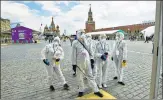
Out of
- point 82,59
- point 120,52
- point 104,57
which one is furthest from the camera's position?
point 120,52

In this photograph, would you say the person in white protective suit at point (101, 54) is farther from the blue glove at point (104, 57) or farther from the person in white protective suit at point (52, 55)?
the person in white protective suit at point (52, 55)

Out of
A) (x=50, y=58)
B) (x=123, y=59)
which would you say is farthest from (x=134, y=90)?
(x=50, y=58)

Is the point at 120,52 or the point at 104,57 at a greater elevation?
the point at 120,52

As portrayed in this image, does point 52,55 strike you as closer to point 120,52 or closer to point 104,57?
point 104,57

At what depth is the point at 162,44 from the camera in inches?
122

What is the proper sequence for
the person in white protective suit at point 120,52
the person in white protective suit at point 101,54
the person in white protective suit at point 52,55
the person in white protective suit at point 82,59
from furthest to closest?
the person in white protective suit at point 120,52 < the person in white protective suit at point 101,54 < the person in white protective suit at point 52,55 < the person in white protective suit at point 82,59

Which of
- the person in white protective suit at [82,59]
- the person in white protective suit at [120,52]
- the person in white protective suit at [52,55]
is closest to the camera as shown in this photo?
the person in white protective suit at [82,59]

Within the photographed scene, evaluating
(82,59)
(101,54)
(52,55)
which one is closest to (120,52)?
(101,54)

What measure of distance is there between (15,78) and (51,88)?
7.62 feet

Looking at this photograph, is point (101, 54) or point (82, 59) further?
point (101, 54)

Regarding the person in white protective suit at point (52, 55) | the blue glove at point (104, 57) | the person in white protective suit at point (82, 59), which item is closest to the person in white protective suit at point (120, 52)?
the blue glove at point (104, 57)

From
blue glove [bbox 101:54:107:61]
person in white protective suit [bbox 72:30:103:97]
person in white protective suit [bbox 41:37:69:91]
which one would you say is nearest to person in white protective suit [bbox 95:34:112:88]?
blue glove [bbox 101:54:107:61]

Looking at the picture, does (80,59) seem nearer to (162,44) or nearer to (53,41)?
(53,41)

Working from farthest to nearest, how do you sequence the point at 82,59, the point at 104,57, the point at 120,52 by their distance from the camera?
1. the point at 120,52
2. the point at 104,57
3. the point at 82,59
